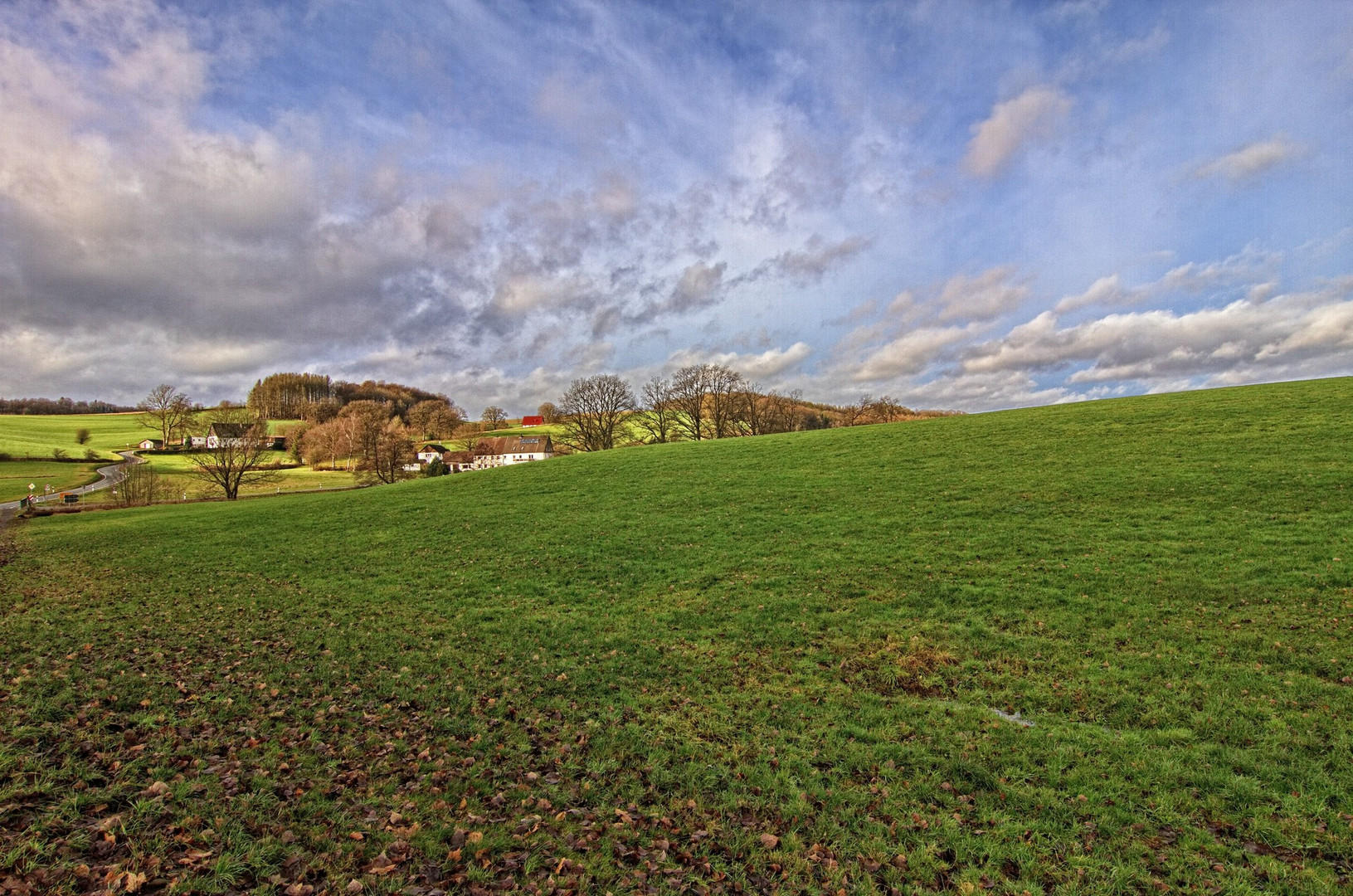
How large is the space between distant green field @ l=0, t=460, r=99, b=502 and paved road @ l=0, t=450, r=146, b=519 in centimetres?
111

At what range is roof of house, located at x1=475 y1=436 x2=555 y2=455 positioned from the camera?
120m

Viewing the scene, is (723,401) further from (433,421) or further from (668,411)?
(433,421)

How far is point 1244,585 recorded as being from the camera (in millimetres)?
12328

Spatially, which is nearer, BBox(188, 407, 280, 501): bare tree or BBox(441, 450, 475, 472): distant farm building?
BBox(188, 407, 280, 501): bare tree

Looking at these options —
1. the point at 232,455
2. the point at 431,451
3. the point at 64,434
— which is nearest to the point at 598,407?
the point at 232,455

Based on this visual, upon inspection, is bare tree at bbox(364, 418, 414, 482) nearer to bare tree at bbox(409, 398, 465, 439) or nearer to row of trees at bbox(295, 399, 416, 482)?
row of trees at bbox(295, 399, 416, 482)

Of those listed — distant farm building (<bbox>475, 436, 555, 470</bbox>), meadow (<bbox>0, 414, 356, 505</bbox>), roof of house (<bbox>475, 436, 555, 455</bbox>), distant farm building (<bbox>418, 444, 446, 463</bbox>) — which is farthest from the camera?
roof of house (<bbox>475, 436, 555, 455</bbox>)

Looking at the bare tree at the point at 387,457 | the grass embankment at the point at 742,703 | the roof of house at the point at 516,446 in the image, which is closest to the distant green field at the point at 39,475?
the bare tree at the point at 387,457

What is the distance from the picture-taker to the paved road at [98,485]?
50.1m

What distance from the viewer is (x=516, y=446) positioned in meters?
121

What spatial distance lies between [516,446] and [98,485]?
64.9m

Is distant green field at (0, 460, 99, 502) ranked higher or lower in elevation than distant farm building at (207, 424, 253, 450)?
lower

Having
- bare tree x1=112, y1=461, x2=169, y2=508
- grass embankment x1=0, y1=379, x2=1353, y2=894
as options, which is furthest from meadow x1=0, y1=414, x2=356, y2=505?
grass embankment x1=0, y1=379, x2=1353, y2=894

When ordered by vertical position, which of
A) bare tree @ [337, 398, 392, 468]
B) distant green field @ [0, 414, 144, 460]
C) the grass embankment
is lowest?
the grass embankment
